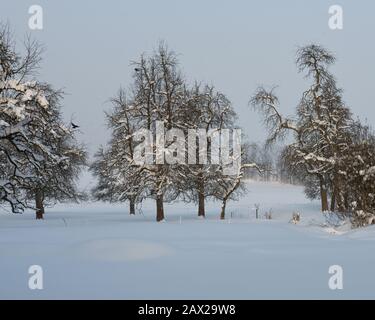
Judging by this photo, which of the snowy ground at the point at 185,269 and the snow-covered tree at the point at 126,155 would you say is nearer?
the snowy ground at the point at 185,269

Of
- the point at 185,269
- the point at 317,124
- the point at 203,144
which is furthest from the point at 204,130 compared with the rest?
the point at 185,269

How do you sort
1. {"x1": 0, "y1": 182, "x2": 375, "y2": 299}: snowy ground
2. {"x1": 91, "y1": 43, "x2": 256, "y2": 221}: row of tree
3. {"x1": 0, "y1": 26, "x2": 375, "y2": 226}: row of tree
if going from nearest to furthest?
{"x1": 0, "y1": 182, "x2": 375, "y2": 299}: snowy ground < {"x1": 0, "y1": 26, "x2": 375, "y2": 226}: row of tree < {"x1": 91, "y1": 43, "x2": 256, "y2": 221}: row of tree

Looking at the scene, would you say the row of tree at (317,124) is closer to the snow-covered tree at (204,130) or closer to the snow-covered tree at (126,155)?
the snow-covered tree at (204,130)

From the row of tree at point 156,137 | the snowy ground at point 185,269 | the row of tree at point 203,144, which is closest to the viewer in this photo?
the snowy ground at point 185,269

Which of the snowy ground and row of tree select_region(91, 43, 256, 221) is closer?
the snowy ground

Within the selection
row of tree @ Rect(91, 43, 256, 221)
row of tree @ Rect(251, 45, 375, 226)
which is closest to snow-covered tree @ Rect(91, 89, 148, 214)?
row of tree @ Rect(91, 43, 256, 221)

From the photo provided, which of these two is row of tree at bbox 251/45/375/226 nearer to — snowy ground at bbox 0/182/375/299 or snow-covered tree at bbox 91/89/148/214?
snow-covered tree at bbox 91/89/148/214

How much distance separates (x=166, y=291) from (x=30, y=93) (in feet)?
27.7

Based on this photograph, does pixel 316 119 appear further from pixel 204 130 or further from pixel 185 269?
pixel 185 269

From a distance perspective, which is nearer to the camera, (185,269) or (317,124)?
(185,269)

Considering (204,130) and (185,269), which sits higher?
(204,130)

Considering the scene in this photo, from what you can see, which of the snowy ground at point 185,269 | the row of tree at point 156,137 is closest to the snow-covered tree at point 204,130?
the row of tree at point 156,137

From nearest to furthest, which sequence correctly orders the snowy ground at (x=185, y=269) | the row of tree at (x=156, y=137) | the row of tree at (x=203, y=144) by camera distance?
the snowy ground at (x=185, y=269) < the row of tree at (x=203, y=144) < the row of tree at (x=156, y=137)

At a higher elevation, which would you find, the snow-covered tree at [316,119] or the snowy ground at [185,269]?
the snow-covered tree at [316,119]
